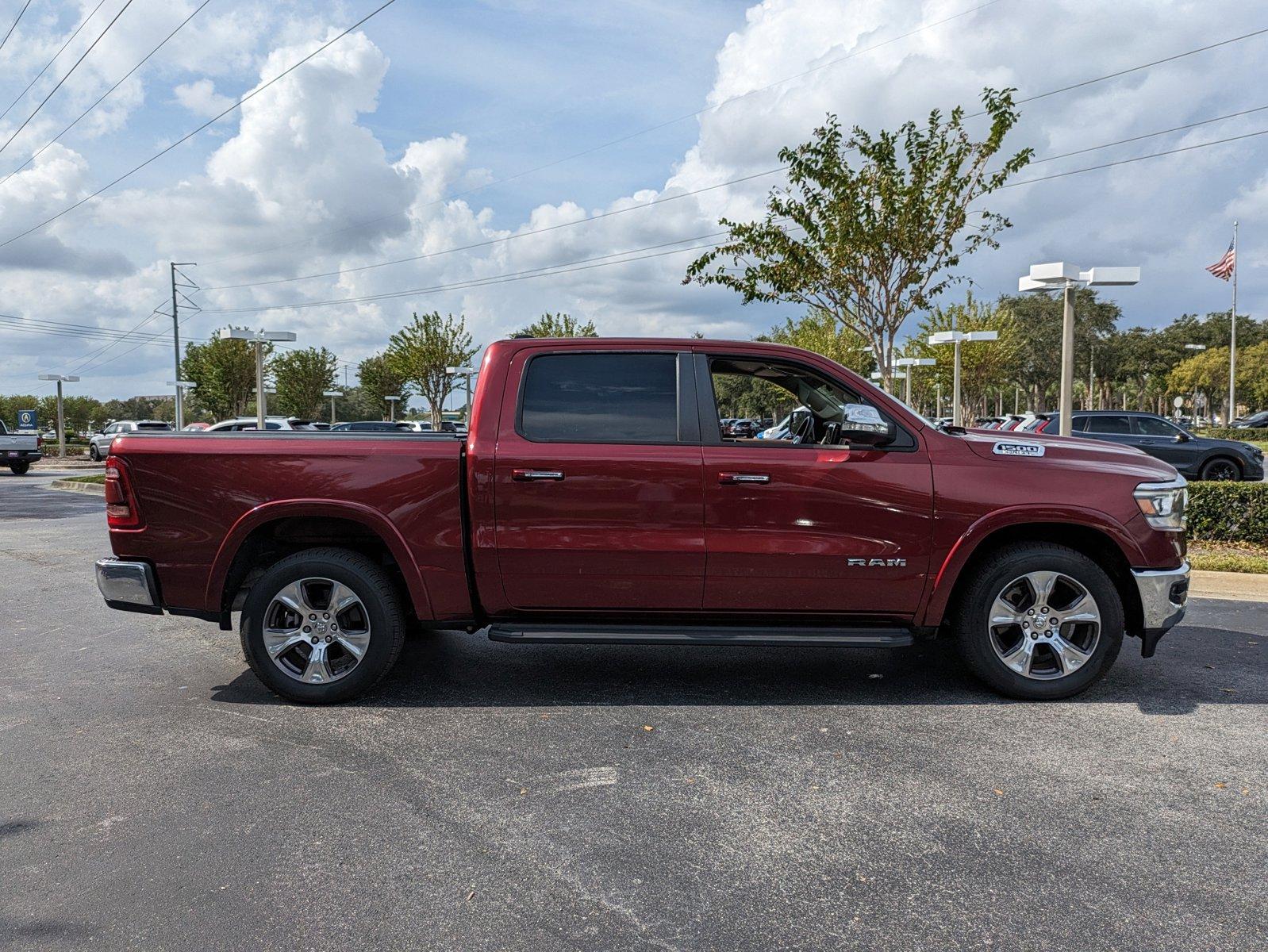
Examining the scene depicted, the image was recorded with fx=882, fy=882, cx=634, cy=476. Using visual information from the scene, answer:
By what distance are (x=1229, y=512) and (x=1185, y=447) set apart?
31.3 feet

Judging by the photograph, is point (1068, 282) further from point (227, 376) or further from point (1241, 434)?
point (227, 376)

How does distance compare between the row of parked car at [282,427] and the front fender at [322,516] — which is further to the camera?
the row of parked car at [282,427]

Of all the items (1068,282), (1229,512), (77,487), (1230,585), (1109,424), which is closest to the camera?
(1230,585)

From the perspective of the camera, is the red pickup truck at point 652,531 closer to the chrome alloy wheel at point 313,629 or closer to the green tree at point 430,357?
the chrome alloy wheel at point 313,629

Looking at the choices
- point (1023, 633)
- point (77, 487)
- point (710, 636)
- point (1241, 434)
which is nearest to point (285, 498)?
point (710, 636)

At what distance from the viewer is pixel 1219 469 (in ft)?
59.9

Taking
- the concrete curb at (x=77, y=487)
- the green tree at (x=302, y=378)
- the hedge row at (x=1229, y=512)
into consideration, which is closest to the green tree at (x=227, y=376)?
the green tree at (x=302, y=378)

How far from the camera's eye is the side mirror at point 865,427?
4.52 m

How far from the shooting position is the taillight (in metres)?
4.70

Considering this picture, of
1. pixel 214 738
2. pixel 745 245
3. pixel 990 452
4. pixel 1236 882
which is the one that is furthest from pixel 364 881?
pixel 745 245

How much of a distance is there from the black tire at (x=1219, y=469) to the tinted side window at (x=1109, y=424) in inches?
63.2

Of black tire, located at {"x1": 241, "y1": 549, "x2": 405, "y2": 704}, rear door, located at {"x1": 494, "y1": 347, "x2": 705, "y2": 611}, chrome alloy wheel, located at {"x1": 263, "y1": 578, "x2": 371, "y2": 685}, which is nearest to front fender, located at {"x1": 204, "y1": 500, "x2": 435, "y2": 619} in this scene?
black tire, located at {"x1": 241, "y1": 549, "x2": 405, "y2": 704}

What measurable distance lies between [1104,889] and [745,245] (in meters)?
13.6

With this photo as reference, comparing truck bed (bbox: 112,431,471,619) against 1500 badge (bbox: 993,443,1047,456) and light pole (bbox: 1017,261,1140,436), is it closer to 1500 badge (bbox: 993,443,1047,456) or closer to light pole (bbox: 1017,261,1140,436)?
1500 badge (bbox: 993,443,1047,456)
